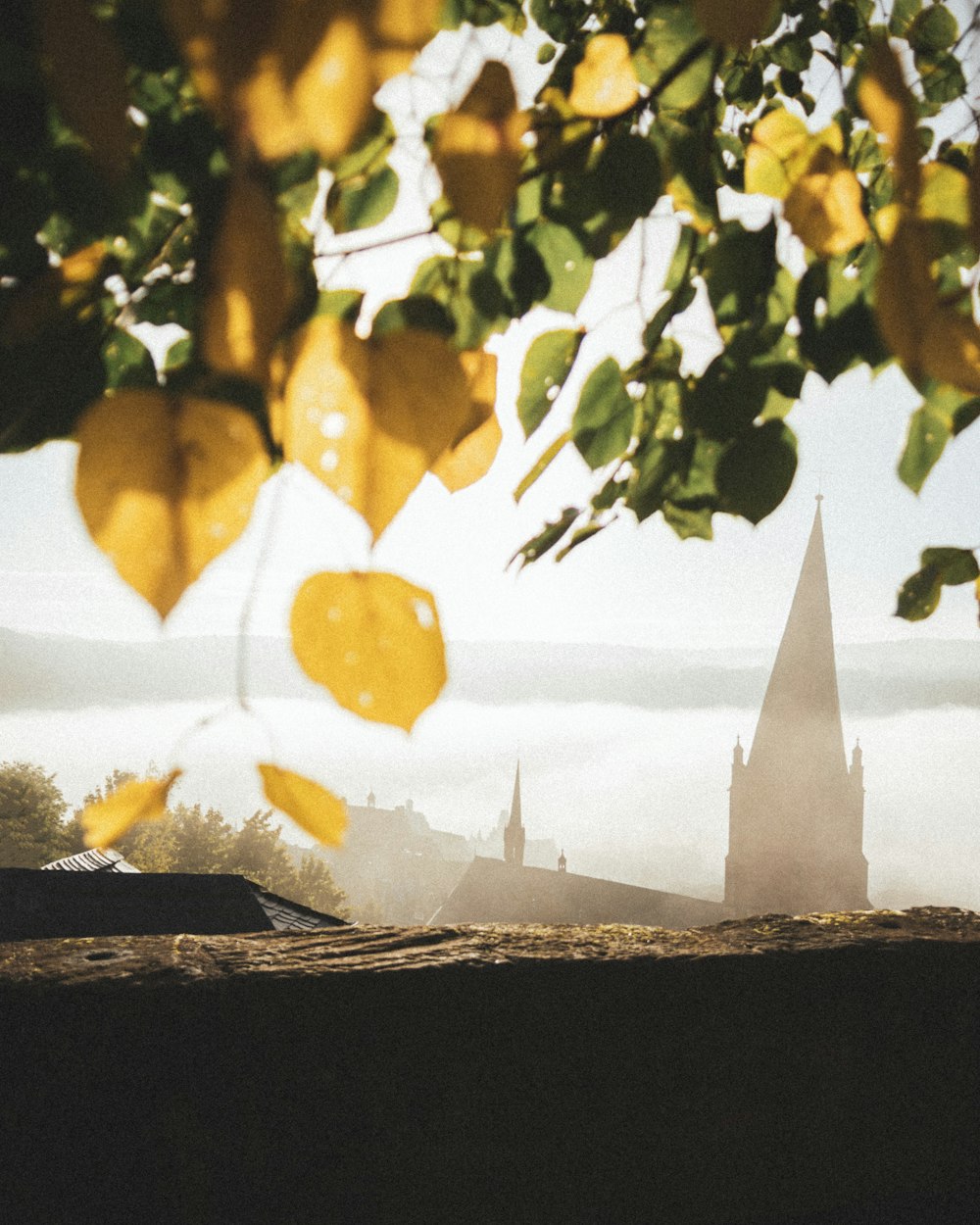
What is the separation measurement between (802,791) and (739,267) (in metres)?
51.6

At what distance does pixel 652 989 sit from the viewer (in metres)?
1.11

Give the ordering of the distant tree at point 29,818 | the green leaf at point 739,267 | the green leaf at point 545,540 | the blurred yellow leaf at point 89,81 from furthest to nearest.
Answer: the distant tree at point 29,818 < the green leaf at point 545,540 < the green leaf at point 739,267 < the blurred yellow leaf at point 89,81

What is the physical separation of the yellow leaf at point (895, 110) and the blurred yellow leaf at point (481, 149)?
1.04ft

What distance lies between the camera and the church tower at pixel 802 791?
1821 inches

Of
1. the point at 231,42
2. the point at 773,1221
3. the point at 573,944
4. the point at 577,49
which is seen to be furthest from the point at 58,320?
the point at 773,1221

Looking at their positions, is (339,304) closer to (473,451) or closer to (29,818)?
(473,451)

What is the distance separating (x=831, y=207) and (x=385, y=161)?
1.92 feet

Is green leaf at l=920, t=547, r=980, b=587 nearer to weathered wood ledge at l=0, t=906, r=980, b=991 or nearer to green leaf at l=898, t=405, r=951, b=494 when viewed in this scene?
green leaf at l=898, t=405, r=951, b=494

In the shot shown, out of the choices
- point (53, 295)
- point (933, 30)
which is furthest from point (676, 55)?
point (933, 30)

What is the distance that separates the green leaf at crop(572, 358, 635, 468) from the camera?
1.04 m

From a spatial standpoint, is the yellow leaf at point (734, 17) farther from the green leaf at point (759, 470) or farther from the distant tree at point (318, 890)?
the distant tree at point (318, 890)

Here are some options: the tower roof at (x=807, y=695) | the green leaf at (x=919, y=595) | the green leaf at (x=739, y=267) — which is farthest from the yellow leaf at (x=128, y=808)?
the tower roof at (x=807, y=695)

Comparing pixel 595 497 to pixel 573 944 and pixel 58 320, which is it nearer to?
pixel 573 944

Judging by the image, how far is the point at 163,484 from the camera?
57 centimetres
